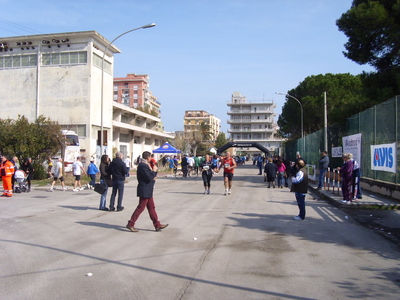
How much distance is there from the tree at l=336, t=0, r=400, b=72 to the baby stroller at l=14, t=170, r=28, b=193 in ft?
60.2

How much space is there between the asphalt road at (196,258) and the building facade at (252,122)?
94.5m

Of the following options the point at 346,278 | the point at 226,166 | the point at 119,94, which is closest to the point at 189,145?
the point at 119,94

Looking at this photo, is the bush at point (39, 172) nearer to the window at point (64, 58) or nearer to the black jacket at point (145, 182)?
the window at point (64, 58)

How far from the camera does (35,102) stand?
36.4m

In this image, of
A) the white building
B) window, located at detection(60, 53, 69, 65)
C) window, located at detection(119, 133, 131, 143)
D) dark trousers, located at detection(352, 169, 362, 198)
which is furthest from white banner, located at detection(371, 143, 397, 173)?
window, located at detection(119, 133, 131, 143)

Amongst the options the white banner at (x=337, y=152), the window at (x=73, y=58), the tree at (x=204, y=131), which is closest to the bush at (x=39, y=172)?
the window at (x=73, y=58)

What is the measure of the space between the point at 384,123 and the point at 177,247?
10274 mm

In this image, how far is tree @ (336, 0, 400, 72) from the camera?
19656 millimetres

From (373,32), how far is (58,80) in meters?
27.2

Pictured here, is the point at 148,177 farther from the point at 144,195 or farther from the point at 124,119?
the point at 124,119

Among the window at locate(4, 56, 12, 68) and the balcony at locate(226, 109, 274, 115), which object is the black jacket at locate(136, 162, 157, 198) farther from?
the balcony at locate(226, 109, 274, 115)

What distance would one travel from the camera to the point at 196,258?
620 cm

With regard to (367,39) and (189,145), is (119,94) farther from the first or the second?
(367,39)

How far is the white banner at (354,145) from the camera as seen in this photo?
16.8 meters
